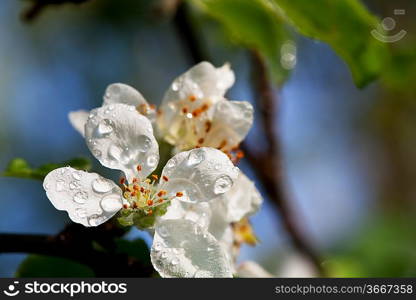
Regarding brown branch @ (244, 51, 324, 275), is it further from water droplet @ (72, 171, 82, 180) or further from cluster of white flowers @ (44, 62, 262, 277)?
water droplet @ (72, 171, 82, 180)

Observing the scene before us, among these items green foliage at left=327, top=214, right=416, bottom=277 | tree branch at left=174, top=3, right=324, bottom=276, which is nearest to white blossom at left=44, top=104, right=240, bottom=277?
tree branch at left=174, top=3, right=324, bottom=276

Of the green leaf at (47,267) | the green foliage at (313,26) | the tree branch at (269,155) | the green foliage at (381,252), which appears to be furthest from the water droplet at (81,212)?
the green foliage at (381,252)

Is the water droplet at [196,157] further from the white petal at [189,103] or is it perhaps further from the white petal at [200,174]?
the white petal at [189,103]

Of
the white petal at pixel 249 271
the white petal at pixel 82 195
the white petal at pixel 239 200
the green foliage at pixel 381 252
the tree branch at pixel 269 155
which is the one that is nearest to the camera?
the white petal at pixel 82 195

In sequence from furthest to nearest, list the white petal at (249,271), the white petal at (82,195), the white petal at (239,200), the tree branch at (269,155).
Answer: the tree branch at (269,155) < the white petal at (249,271) < the white petal at (239,200) < the white petal at (82,195)

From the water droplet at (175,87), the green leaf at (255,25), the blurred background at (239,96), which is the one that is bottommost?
the blurred background at (239,96)

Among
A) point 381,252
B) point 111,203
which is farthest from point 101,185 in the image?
point 381,252

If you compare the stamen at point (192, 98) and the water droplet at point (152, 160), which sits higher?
the stamen at point (192, 98)
